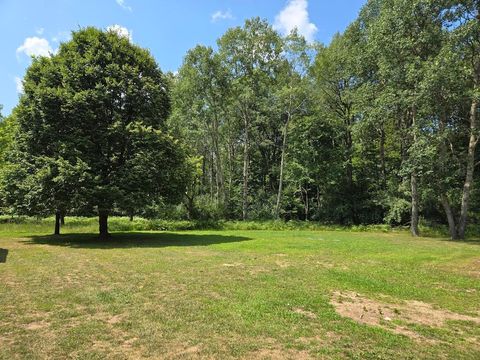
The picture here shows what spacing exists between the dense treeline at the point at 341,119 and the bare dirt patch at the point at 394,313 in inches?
739

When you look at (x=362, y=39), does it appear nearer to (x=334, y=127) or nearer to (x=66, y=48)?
(x=334, y=127)

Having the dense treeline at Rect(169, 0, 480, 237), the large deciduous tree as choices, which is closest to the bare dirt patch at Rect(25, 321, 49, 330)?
the large deciduous tree

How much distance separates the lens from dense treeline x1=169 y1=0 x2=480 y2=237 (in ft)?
81.9

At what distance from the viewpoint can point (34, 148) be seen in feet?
68.8

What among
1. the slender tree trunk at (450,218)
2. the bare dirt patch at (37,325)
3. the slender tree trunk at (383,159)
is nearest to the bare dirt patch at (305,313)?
the bare dirt patch at (37,325)

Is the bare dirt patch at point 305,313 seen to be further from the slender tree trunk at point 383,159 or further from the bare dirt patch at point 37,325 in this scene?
the slender tree trunk at point 383,159

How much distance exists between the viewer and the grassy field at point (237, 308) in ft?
18.6

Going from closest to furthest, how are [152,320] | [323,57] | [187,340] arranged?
[187,340], [152,320], [323,57]

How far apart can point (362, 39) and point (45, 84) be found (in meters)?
28.3

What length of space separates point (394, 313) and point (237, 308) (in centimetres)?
319

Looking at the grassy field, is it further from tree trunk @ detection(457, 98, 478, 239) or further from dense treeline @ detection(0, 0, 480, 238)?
tree trunk @ detection(457, 98, 478, 239)

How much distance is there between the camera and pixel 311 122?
40.9 m

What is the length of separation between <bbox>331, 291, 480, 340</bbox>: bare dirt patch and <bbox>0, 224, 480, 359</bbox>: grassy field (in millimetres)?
27

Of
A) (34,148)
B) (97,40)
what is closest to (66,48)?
(97,40)
